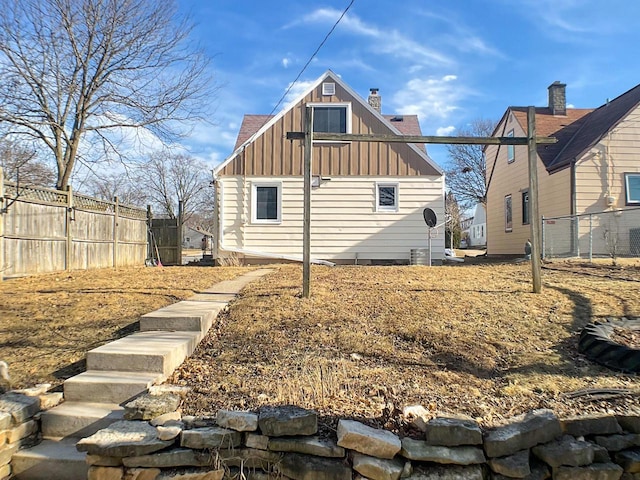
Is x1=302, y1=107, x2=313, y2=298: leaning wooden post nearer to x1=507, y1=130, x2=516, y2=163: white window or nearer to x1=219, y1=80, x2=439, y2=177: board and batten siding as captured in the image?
x1=219, y1=80, x2=439, y2=177: board and batten siding

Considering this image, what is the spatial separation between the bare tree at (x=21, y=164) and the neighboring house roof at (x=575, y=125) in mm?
15682

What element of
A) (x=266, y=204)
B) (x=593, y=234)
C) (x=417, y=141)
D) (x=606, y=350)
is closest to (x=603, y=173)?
(x=593, y=234)

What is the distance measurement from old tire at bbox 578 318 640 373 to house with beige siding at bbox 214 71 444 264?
326 inches

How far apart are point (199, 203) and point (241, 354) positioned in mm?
38601

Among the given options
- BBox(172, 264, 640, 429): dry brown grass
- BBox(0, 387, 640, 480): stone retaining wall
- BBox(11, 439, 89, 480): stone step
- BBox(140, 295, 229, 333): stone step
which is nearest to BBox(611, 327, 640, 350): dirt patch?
BBox(172, 264, 640, 429): dry brown grass

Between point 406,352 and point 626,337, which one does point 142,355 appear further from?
point 626,337

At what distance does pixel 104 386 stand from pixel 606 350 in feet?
13.6

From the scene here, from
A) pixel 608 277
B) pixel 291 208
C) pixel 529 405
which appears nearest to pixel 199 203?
pixel 291 208

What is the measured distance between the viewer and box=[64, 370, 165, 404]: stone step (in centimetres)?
324

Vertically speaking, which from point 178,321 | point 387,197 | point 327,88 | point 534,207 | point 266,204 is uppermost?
point 327,88

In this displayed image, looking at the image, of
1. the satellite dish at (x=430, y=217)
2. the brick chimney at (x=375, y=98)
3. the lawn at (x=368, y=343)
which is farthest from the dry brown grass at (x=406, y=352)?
the brick chimney at (x=375, y=98)

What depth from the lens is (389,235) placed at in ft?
40.0

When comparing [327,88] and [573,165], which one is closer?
[573,165]

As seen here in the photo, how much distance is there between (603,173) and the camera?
39.9ft
